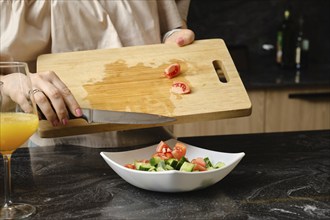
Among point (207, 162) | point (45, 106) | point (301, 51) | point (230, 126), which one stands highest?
point (45, 106)

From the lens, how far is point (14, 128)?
104 cm

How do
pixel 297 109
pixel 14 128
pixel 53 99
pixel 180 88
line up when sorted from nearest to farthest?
pixel 14 128, pixel 53 99, pixel 180 88, pixel 297 109

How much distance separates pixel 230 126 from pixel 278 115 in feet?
0.71

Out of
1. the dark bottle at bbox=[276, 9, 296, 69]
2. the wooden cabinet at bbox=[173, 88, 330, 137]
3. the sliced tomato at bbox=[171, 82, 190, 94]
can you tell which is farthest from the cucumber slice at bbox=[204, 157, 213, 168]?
the dark bottle at bbox=[276, 9, 296, 69]

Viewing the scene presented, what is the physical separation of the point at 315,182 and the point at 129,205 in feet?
1.31

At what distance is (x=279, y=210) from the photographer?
108 centimetres

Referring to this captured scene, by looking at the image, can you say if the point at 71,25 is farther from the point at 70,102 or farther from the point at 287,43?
the point at 287,43

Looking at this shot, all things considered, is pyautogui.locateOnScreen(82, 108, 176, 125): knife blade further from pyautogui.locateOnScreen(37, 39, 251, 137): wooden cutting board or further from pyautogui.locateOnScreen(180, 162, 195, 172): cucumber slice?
pyautogui.locateOnScreen(180, 162, 195, 172): cucumber slice

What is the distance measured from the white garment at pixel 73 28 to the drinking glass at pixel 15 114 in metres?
0.51

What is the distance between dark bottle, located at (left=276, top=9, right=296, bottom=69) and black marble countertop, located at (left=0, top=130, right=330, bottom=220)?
150 centimetres

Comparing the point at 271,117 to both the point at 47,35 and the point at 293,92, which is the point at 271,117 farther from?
the point at 47,35

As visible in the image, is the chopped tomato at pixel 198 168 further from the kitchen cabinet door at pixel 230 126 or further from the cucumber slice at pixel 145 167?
the kitchen cabinet door at pixel 230 126

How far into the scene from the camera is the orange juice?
103cm

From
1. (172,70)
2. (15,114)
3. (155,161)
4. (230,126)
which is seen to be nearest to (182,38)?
(172,70)
